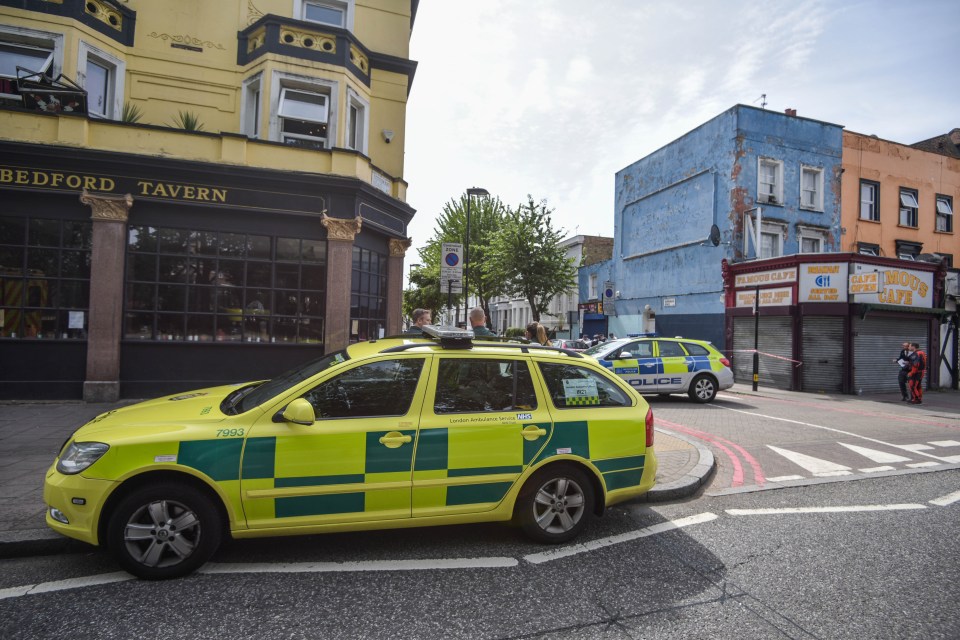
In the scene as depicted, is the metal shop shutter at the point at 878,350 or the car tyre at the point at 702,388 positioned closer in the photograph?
the car tyre at the point at 702,388

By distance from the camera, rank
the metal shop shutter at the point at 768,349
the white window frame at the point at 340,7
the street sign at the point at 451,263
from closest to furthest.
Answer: the street sign at the point at 451,263 → the white window frame at the point at 340,7 → the metal shop shutter at the point at 768,349

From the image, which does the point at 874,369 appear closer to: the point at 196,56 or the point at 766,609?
the point at 766,609

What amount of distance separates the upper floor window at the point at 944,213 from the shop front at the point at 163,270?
2540 centimetres

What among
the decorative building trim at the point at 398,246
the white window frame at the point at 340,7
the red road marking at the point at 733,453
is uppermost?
the white window frame at the point at 340,7

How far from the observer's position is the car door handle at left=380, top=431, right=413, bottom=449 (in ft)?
11.6

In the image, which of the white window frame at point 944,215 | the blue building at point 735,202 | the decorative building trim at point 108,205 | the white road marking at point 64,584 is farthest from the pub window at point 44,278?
the white window frame at point 944,215

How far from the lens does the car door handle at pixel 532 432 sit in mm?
3852

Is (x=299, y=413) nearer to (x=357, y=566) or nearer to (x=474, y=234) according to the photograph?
(x=357, y=566)

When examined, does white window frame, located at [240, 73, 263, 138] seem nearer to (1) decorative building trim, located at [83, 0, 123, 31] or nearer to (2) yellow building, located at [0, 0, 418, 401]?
(2) yellow building, located at [0, 0, 418, 401]

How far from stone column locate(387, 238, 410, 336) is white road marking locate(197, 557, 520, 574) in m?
9.41

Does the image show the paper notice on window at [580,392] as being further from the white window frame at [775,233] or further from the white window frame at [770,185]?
the white window frame at [770,185]

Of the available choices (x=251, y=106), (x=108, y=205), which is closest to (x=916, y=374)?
(x=251, y=106)

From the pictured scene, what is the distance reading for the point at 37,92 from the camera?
9367 millimetres

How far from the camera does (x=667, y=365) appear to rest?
12.1 metres
